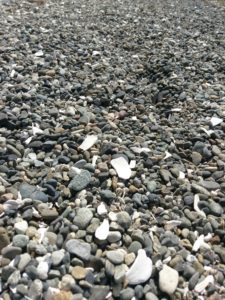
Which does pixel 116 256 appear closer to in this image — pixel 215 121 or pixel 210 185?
pixel 210 185

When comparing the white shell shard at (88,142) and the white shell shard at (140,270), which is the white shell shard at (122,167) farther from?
the white shell shard at (140,270)

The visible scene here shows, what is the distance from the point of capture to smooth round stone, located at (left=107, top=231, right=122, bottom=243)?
4129 mm

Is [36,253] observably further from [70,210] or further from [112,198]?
[112,198]

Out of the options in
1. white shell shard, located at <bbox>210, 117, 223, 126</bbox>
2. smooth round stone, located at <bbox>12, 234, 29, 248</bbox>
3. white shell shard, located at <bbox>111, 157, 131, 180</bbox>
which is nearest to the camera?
smooth round stone, located at <bbox>12, 234, 29, 248</bbox>

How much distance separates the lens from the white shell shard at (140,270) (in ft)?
12.4

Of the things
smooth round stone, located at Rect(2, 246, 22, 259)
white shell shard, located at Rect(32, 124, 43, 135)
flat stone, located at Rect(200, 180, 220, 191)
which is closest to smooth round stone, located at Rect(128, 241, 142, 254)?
smooth round stone, located at Rect(2, 246, 22, 259)

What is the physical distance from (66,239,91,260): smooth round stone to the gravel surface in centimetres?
1

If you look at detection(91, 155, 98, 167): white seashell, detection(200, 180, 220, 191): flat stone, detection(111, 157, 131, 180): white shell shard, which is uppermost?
detection(111, 157, 131, 180): white shell shard

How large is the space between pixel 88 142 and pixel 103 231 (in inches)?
69.3

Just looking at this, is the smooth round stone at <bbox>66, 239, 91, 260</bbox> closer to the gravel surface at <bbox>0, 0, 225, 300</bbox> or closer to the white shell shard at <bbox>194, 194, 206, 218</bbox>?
the gravel surface at <bbox>0, 0, 225, 300</bbox>

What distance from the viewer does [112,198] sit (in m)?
4.72

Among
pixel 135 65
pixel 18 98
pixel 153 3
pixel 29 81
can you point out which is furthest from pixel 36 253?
pixel 153 3

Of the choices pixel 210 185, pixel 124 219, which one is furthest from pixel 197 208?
pixel 124 219

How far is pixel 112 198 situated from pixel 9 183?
1.20 metres
